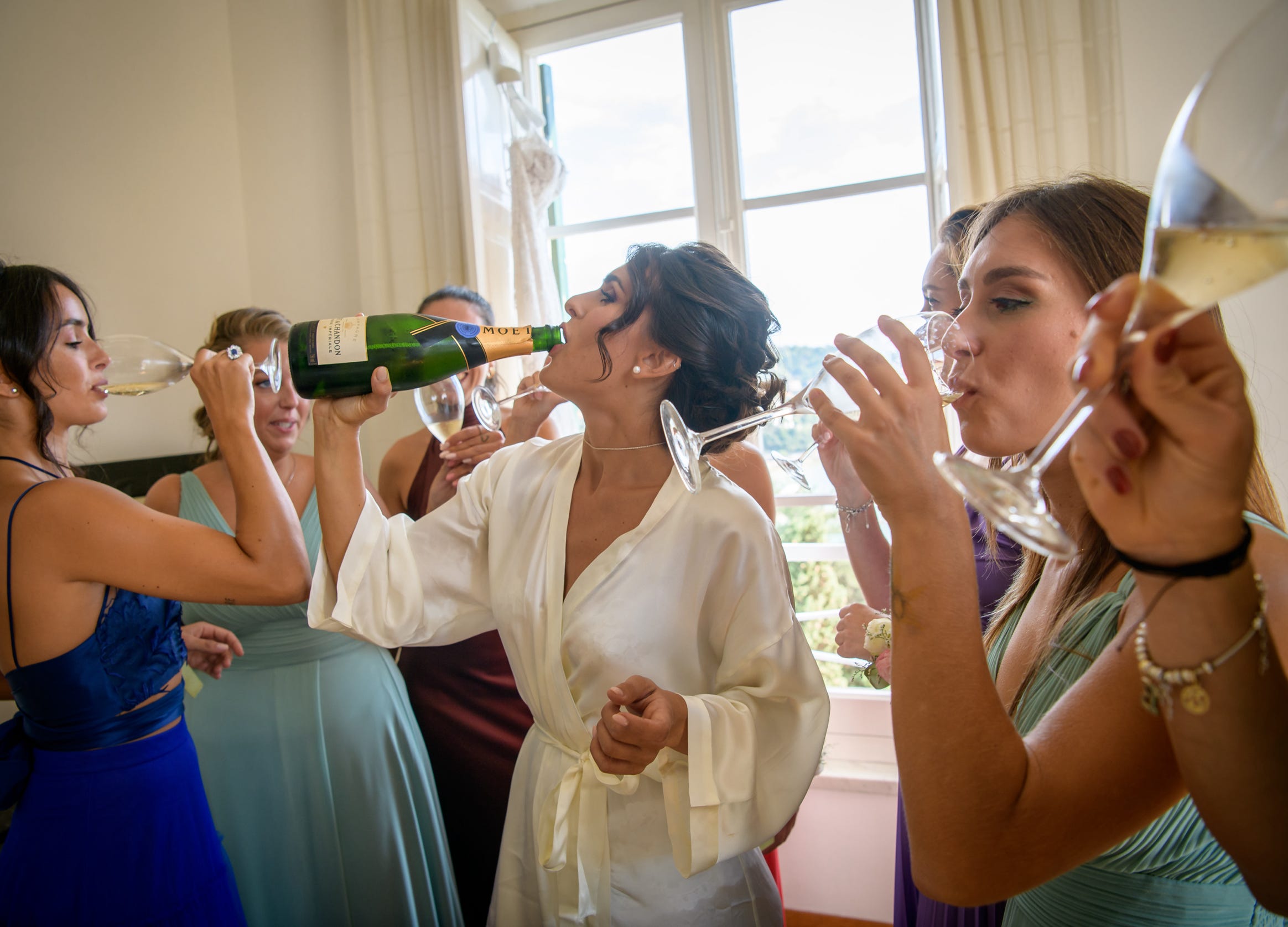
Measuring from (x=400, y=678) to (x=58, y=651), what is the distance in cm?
86

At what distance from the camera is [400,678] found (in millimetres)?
2021

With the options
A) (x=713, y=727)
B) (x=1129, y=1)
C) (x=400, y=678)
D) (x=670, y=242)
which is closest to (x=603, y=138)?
(x=670, y=242)

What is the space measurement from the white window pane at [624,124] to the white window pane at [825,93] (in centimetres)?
27

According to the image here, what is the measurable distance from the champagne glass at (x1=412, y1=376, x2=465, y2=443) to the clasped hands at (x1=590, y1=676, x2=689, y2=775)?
2.52 ft

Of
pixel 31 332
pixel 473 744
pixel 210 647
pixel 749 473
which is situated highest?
pixel 31 332

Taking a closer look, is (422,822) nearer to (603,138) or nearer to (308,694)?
(308,694)

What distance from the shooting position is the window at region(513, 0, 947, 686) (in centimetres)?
285

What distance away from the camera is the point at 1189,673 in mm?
559

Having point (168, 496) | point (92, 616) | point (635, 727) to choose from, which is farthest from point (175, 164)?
point (635, 727)

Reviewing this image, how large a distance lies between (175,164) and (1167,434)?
A: 3539mm

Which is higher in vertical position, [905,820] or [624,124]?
[624,124]

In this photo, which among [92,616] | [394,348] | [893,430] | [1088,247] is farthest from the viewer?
[394,348]

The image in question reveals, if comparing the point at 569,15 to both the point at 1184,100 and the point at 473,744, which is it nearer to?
the point at 1184,100

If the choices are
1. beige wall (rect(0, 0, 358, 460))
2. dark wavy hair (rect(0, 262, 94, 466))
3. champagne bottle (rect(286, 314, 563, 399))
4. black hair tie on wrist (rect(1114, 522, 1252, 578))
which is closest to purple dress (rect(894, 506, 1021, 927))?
black hair tie on wrist (rect(1114, 522, 1252, 578))
